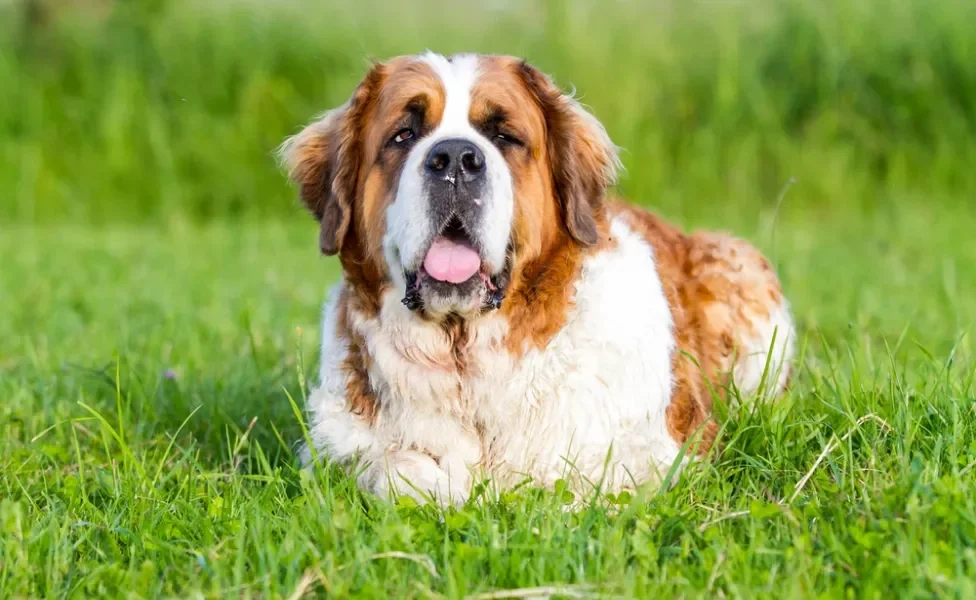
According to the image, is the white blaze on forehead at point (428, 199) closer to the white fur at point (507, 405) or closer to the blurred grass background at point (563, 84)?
the white fur at point (507, 405)

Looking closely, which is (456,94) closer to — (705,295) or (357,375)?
(357,375)

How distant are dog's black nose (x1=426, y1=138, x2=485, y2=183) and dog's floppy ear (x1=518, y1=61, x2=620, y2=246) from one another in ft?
1.58

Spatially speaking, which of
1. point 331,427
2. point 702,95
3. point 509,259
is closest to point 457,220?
point 509,259

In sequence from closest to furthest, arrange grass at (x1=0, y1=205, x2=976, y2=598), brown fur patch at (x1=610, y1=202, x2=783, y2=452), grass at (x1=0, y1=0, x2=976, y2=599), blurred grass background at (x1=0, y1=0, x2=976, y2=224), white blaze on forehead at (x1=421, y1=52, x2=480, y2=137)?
1. grass at (x1=0, y1=205, x2=976, y2=598)
2. grass at (x1=0, y1=0, x2=976, y2=599)
3. white blaze on forehead at (x1=421, y1=52, x2=480, y2=137)
4. brown fur patch at (x1=610, y1=202, x2=783, y2=452)
5. blurred grass background at (x1=0, y1=0, x2=976, y2=224)

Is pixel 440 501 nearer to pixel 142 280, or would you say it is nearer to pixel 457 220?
pixel 457 220

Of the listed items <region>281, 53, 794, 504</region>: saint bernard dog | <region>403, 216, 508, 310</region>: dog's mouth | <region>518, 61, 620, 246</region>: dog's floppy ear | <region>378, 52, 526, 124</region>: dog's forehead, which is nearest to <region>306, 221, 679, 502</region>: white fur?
<region>281, 53, 794, 504</region>: saint bernard dog

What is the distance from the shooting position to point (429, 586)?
265cm

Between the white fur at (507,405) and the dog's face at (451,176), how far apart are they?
169mm

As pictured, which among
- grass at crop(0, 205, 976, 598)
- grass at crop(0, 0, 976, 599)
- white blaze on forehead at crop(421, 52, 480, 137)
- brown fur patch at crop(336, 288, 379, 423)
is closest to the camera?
grass at crop(0, 205, 976, 598)

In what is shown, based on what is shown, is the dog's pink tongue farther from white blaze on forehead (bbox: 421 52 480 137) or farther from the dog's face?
white blaze on forehead (bbox: 421 52 480 137)

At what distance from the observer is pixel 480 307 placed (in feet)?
11.5

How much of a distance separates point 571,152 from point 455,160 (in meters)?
0.64

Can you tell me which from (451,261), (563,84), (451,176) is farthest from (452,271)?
(563,84)

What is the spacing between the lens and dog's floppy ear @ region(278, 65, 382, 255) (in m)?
3.78
